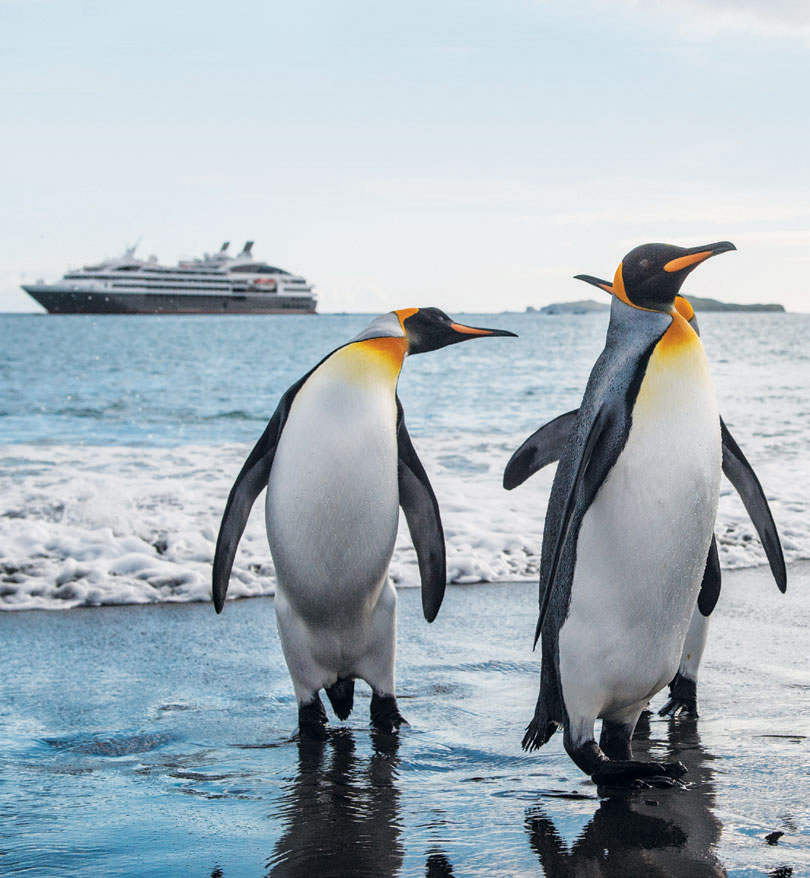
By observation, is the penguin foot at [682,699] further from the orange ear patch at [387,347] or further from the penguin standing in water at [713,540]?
the orange ear patch at [387,347]

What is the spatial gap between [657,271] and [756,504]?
34.0 inches

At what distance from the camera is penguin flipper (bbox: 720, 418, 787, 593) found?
3096mm

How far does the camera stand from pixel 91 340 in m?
47.3

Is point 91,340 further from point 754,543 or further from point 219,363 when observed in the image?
point 754,543

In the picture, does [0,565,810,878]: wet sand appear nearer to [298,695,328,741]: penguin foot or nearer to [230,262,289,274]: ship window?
[298,695,328,741]: penguin foot

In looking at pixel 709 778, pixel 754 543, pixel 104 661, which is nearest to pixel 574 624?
pixel 709 778

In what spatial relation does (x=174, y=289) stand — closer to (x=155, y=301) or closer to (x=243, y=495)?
(x=155, y=301)

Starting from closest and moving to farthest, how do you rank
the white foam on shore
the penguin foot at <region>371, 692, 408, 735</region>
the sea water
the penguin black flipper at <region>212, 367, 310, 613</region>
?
the penguin foot at <region>371, 692, 408, 735</region>
the penguin black flipper at <region>212, 367, 310, 613</region>
the white foam on shore
the sea water

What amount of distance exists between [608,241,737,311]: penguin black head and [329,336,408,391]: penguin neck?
79 cm

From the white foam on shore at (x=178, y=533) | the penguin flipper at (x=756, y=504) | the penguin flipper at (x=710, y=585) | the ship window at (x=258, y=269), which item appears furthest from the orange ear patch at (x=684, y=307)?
the ship window at (x=258, y=269)

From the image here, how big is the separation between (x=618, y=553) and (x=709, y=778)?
62cm

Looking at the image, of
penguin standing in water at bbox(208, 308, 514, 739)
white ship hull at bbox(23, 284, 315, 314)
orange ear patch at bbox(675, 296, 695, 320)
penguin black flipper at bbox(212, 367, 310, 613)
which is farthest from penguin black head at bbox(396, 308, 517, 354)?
white ship hull at bbox(23, 284, 315, 314)

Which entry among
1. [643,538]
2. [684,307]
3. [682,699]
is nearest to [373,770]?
[643,538]

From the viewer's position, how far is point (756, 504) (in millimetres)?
3145
